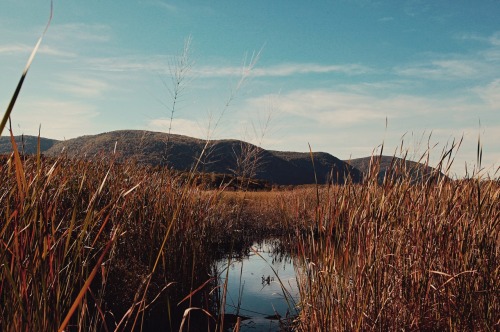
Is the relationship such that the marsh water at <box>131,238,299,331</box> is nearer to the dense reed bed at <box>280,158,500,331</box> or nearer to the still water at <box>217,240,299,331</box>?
the still water at <box>217,240,299,331</box>

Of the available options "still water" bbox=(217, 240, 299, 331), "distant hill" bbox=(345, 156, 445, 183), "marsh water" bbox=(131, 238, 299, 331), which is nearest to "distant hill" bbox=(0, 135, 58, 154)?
"marsh water" bbox=(131, 238, 299, 331)

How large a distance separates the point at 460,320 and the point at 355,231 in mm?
935

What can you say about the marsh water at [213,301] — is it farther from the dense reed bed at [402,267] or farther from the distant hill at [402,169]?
the distant hill at [402,169]

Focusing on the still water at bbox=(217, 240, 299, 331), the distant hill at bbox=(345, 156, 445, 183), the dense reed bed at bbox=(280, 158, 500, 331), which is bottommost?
the still water at bbox=(217, 240, 299, 331)

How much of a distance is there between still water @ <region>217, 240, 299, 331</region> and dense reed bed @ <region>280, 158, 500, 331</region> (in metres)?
0.65

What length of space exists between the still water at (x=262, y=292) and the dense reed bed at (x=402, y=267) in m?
0.65

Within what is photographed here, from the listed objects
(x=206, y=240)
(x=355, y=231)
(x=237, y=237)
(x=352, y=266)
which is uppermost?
(x=355, y=231)

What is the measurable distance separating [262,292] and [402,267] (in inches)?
165

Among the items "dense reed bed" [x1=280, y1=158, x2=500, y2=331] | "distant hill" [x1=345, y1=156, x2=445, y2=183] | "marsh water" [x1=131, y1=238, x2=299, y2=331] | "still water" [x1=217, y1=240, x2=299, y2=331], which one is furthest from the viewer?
Result: "still water" [x1=217, y1=240, x2=299, y2=331]

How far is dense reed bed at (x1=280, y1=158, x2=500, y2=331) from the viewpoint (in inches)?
108

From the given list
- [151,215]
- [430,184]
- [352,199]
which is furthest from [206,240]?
[430,184]

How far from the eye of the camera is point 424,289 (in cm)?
305

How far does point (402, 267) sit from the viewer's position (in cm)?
304

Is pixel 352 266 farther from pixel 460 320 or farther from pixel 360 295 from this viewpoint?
pixel 460 320
